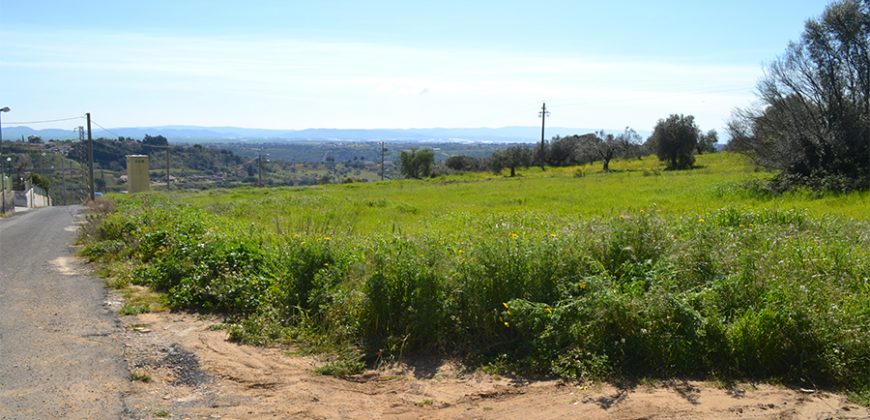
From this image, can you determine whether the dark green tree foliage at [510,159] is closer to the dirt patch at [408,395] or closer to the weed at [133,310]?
the weed at [133,310]

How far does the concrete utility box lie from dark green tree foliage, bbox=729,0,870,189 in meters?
32.7

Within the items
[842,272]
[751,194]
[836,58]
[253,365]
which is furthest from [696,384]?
[836,58]

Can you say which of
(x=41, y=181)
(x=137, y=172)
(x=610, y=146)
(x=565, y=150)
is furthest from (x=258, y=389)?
(x=41, y=181)

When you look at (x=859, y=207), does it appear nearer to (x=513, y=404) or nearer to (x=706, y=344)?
(x=706, y=344)

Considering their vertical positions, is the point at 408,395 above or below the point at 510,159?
below

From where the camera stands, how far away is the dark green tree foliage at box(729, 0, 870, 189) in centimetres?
2070

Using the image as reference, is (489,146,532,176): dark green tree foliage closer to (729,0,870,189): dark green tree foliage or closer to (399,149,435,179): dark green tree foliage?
(399,149,435,179): dark green tree foliage

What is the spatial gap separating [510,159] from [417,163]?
10.9 meters

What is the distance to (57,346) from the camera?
249 inches

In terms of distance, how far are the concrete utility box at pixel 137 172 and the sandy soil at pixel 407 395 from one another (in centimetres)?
3562

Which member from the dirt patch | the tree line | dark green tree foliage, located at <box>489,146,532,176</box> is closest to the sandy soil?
the dirt patch

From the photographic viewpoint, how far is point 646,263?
21.1 ft

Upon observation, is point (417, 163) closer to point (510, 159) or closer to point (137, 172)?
point (510, 159)

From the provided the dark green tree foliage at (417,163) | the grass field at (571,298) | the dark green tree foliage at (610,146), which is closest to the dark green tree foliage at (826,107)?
the grass field at (571,298)
